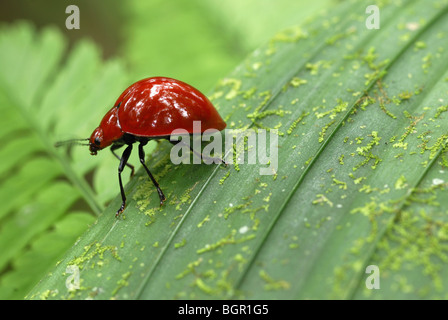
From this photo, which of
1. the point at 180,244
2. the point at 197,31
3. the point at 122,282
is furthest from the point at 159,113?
the point at 197,31

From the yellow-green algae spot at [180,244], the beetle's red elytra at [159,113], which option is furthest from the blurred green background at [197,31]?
the yellow-green algae spot at [180,244]

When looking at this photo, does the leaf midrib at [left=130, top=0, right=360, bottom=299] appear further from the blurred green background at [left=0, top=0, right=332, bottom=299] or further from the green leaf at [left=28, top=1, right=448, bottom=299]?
the blurred green background at [left=0, top=0, right=332, bottom=299]

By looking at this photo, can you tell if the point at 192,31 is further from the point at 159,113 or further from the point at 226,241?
the point at 226,241

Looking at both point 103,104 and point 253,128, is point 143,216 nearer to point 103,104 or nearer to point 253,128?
point 253,128

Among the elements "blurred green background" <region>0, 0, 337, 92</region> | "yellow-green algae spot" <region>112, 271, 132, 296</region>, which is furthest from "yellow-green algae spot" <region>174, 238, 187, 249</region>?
"blurred green background" <region>0, 0, 337, 92</region>

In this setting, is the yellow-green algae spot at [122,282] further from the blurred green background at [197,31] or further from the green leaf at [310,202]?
the blurred green background at [197,31]

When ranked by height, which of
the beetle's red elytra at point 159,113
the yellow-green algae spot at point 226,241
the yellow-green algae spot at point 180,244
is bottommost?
the yellow-green algae spot at point 226,241
